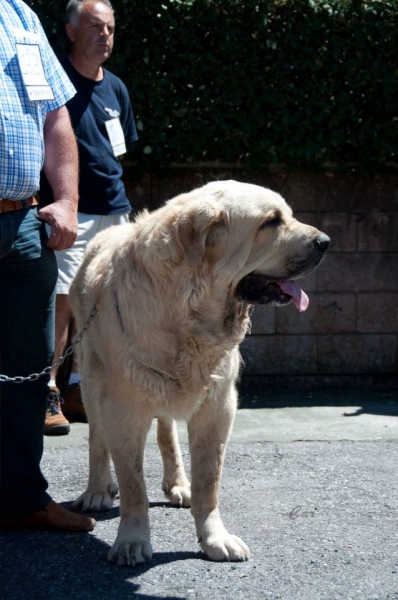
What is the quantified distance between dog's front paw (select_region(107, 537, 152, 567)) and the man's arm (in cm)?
130

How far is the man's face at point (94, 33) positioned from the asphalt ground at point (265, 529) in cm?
248

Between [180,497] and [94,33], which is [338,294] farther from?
[180,497]

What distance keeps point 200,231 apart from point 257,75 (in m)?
3.73

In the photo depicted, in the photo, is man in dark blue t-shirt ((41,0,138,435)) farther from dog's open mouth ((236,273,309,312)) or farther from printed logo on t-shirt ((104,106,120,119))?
dog's open mouth ((236,273,309,312))

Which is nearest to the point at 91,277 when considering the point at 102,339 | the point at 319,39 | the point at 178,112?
the point at 102,339

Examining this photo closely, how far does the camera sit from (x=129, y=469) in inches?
154

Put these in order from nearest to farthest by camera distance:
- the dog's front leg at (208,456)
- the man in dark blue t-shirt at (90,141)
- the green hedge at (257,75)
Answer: the dog's front leg at (208,456) < the man in dark blue t-shirt at (90,141) < the green hedge at (257,75)

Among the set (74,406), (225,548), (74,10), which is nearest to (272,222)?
(225,548)

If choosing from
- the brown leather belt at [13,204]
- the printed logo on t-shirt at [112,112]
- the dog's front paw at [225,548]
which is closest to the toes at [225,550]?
the dog's front paw at [225,548]

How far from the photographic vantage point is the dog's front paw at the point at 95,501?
4555 mm

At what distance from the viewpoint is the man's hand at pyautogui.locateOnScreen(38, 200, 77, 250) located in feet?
12.9

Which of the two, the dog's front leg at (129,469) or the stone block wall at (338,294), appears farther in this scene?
the stone block wall at (338,294)

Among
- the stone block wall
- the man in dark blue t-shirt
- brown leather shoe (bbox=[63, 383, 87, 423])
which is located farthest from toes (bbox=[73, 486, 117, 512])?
the stone block wall

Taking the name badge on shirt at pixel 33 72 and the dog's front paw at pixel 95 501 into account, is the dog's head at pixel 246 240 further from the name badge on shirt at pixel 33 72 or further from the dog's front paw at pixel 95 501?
the dog's front paw at pixel 95 501
